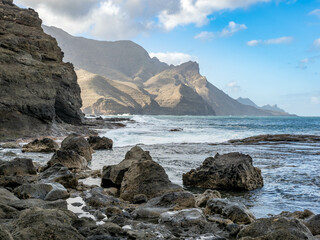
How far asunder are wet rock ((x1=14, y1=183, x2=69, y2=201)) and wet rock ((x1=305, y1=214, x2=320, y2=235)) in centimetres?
582

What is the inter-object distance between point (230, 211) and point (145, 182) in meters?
3.23

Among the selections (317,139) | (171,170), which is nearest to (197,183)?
(171,170)

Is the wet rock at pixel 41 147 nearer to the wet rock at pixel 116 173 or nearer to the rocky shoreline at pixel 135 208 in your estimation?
the rocky shoreline at pixel 135 208

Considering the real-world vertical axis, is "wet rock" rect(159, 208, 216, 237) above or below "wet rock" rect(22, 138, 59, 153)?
above

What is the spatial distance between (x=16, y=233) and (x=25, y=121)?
79.8 ft

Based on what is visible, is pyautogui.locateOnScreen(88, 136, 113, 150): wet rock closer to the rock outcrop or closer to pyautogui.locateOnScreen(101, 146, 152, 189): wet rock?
pyautogui.locateOnScreen(101, 146, 152, 189): wet rock

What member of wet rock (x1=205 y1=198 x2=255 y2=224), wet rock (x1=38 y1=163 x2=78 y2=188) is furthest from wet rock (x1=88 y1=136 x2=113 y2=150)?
wet rock (x1=205 y1=198 x2=255 y2=224)

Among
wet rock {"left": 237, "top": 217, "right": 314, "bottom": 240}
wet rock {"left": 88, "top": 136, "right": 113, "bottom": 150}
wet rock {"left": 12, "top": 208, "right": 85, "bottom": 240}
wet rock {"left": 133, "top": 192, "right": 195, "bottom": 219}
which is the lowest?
wet rock {"left": 88, "top": 136, "right": 113, "bottom": 150}

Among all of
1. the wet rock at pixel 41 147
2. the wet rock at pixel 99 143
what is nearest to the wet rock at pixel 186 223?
the wet rock at pixel 41 147

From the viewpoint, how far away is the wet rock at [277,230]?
4.46 meters

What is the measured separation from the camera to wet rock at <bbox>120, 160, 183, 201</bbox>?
905 cm

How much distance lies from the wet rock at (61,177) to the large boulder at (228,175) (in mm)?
4106

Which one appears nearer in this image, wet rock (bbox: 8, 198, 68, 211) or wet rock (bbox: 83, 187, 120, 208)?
wet rock (bbox: 8, 198, 68, 211)

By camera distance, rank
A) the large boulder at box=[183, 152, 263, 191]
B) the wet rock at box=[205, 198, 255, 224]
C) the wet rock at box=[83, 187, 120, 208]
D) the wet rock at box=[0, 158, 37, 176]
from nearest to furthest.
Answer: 1. the wet rock at box=[205, 198, 255, 224]
2. the wet rock at box=[83, 187, 120, 208]
3. the large boulder at box=[183, 152, 263, 191]
4. the wet rock at box=[0, 158, 37, 176]
